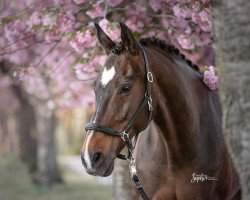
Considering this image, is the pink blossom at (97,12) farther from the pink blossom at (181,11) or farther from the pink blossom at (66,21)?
the pink blossom at (181,11)

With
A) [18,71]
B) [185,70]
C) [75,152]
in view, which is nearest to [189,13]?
[185,70]

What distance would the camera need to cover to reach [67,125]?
54.6 m

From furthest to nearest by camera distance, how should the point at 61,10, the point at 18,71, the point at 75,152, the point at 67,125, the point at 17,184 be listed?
the point at 67,125
the point at 75,152
the point at 17,184
the point at 18,71
the point at 61,10

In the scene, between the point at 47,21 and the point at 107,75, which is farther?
the point at 47,21

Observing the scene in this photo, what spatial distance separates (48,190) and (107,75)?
52.0 feet

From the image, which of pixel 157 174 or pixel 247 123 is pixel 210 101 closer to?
pixel 157 174

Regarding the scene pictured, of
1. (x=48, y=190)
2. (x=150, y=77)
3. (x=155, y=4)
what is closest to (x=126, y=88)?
(x=150, y=77)

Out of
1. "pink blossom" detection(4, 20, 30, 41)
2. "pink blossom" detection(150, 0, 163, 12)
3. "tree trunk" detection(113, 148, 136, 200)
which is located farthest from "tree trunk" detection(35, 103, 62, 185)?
"pink blossom" detection(150, 0, 163, 12)

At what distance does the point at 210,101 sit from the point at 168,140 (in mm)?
642

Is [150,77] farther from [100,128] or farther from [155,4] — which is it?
[155,4]

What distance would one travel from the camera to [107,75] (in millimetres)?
5207

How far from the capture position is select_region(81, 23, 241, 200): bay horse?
5.16 meters

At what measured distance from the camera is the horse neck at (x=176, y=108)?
5.63m

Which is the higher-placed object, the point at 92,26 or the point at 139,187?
the point at 92,26
